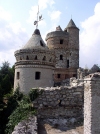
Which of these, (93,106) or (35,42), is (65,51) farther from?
(93,106)

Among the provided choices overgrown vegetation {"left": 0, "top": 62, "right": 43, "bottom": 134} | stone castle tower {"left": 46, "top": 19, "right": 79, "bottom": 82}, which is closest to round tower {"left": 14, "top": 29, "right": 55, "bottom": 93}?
overgrown vegetation {"left": 0, "top": 62, "right": 43, "bottom": 134}

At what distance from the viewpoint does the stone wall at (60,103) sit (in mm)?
10211

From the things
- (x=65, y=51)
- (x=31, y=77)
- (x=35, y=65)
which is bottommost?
(x=31, y=77)

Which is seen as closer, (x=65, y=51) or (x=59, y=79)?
(x=59, y=79)

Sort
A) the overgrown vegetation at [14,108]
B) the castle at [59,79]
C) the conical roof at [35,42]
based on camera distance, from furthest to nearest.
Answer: the conical roof at [35,42] < the overgrown vegetation at [14,108] < the castle at [59,79]

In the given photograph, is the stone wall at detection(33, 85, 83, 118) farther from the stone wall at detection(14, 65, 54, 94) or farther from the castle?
the stone wall at detection(14, 65, 54, 94)

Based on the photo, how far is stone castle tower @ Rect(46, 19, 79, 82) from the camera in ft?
95.3

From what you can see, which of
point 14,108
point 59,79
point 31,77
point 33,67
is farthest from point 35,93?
point 59,79

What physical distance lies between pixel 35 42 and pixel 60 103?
946 cm

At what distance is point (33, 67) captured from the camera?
17453 millimetres

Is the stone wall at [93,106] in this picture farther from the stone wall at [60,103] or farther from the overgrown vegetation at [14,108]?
the overgrown vegetation at [14,108]

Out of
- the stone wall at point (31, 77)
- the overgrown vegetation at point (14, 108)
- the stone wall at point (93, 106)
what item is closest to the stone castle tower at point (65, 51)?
the overgrown vegetation at point (14, 108)

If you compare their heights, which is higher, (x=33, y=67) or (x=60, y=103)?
(x=33, y=67)

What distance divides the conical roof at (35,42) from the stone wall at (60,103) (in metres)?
8.39
